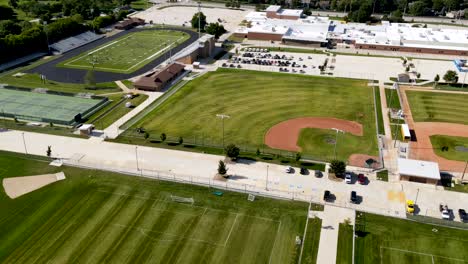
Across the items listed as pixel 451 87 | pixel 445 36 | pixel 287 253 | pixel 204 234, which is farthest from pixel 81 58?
pixel 445 36

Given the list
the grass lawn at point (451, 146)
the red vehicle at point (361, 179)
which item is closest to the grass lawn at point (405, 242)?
the red vehicle at point (361, 179)

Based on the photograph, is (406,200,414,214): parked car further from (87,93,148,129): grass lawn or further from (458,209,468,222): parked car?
(87,93,148,129): grass lawn

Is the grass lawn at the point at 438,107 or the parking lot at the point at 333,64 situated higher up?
the parking lot at the point at 333,64

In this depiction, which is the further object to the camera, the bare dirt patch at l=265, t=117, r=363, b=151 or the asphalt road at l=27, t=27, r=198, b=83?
the asphalt road at l=27, t=27, r=198, b=83

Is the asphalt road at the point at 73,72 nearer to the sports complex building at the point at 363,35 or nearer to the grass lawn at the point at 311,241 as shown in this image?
the sports complex building at the point at 363,35

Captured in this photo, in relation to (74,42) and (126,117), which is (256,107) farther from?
(74,42)

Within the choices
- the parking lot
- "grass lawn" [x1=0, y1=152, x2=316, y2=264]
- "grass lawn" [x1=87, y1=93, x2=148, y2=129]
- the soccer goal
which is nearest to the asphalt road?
"grass lawn" [x1=87, y1=93, x2=148, y2=129]

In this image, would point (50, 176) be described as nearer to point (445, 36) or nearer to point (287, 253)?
point (287, 253)
